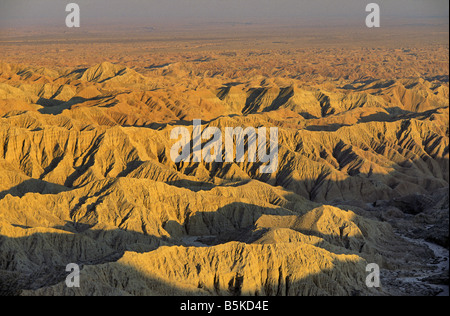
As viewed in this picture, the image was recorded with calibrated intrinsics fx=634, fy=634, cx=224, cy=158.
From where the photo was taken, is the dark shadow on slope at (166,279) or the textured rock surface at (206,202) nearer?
the dark shadow on slope at (166,279)

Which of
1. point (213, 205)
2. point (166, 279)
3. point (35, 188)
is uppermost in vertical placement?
point (35, 188)

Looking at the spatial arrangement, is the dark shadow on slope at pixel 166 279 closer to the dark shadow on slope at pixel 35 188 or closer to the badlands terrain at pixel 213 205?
the badlands terrain at pixel 213 205

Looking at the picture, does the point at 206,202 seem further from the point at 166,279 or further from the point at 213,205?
the point at 166,279

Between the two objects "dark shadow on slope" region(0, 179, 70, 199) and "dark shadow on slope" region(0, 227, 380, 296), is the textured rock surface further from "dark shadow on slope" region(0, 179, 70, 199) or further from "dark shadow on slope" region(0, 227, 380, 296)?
"dark shadow on slope" region(0, 179, 70, 199)

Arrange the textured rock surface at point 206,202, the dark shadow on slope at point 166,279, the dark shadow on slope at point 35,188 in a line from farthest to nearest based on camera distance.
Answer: the dark shadow on slope at point 35,188, the textured rock surface at point 206,202, the dark shadow on slope at point 166,279

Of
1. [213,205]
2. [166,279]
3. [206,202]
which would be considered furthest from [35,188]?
[166,279]

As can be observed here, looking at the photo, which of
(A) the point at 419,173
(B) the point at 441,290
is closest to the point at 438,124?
(A) the point at 419,173

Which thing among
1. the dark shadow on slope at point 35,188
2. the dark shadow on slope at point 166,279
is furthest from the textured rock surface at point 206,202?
the dark shadow on slope at point 35,188

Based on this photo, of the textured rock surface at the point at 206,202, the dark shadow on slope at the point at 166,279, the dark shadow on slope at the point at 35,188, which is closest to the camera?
the dark shadow on slope at the point at 166,279

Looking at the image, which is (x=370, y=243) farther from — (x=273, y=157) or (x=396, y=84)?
(x=396, y=84)

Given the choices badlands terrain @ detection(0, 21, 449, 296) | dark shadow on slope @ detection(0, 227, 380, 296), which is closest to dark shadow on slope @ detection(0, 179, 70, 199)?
badlands terrain @ detection(0, 21, 449, 296)

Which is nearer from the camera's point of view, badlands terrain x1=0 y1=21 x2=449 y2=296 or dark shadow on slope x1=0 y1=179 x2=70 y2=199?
badlands terrain x1=0 y1=21 x2=449 y2=296
